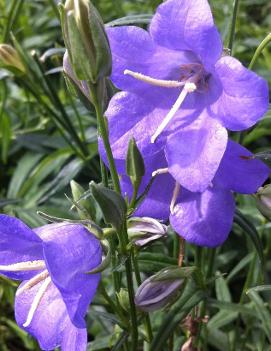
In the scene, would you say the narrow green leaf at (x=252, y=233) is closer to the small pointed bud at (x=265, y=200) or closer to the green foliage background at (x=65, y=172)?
the green foliage background at (x=65, y=172)

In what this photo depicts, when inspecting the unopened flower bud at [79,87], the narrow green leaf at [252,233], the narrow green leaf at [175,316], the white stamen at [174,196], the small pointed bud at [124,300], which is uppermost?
the unopened flower bud at [79,87]

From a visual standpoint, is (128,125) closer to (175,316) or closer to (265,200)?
(265,200)

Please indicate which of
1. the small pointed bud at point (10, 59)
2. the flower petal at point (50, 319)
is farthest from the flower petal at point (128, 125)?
the small pointed bud at point (10, 59)

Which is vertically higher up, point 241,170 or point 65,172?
point 241,170

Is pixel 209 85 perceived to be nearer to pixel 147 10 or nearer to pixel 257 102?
pixel 257 102

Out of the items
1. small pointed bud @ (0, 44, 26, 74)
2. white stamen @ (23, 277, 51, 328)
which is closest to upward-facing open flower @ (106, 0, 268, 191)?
white stamen @ (23, 277, 51, 328)

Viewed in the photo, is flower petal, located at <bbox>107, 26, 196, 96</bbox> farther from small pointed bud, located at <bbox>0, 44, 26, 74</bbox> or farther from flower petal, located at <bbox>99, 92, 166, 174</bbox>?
small pointed bud, located at <bbox>0, 44, 26, 74</bbox>

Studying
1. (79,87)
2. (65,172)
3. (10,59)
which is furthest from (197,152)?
(65,172)
